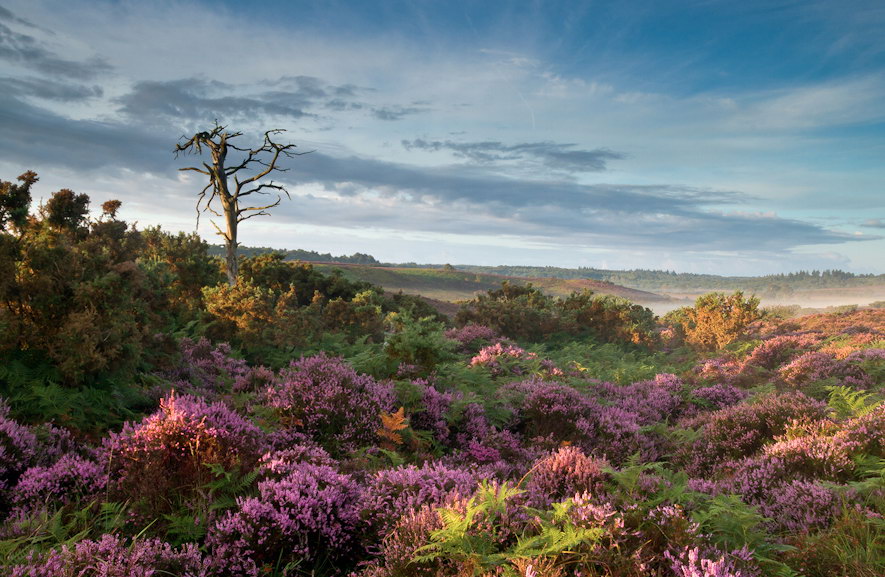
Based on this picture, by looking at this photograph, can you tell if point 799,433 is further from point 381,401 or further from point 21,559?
point 21,559

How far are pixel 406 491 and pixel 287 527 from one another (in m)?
0.91

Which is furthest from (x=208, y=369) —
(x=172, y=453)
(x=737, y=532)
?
(x=737, y=532)

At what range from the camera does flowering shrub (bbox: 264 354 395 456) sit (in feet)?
19.3

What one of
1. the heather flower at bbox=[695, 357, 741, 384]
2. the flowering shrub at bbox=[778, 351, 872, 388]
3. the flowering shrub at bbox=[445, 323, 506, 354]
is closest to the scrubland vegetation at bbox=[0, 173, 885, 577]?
the flowering shrub at bbox=[778, 351, 872, 388]

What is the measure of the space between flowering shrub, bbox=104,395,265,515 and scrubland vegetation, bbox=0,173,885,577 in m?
0.02

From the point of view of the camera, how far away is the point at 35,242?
20.1 ft

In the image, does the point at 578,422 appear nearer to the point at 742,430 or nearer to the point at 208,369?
the point at 742,430

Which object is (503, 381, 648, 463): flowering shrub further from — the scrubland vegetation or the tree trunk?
the tree trunk

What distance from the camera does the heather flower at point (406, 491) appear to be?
3.68 m

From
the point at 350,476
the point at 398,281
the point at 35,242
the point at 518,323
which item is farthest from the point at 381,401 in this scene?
the point at 398,281


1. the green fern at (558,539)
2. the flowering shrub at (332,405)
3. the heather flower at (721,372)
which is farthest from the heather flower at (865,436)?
the heather flower at (721,372)

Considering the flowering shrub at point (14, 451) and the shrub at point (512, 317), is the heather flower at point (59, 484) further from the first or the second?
the shrub at point (512, 317)

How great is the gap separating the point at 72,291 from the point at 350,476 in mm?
4598

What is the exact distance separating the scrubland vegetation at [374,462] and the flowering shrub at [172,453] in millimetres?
20
